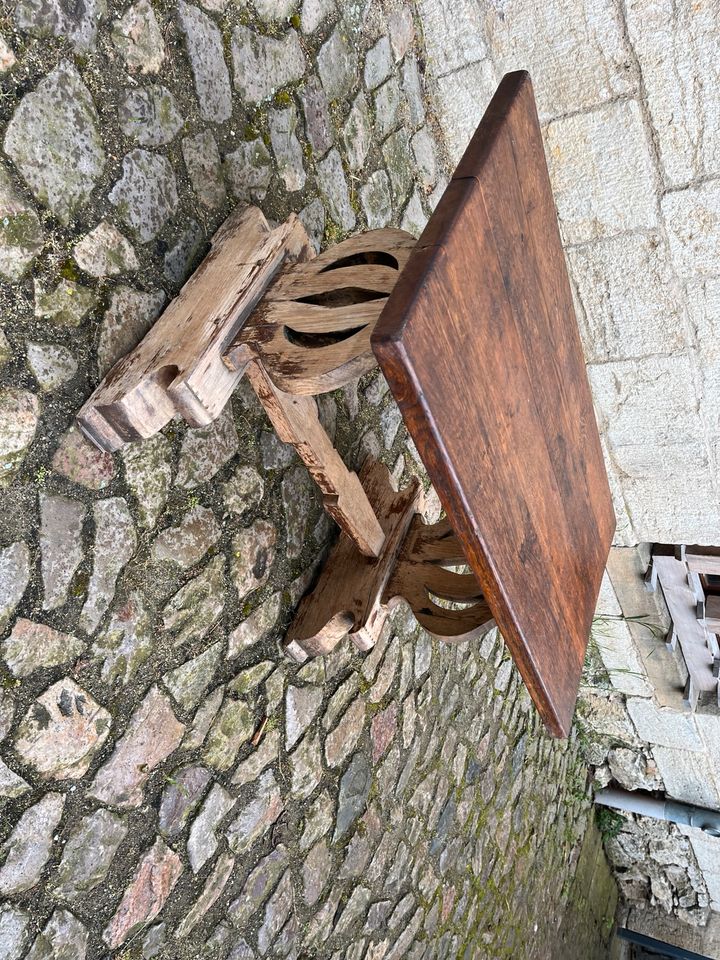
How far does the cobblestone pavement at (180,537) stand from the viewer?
3.90 ft

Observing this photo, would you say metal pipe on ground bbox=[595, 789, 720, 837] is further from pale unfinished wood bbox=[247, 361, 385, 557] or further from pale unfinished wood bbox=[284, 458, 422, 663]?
pale unfinished wood bbox=[247, 361, 385, 557]

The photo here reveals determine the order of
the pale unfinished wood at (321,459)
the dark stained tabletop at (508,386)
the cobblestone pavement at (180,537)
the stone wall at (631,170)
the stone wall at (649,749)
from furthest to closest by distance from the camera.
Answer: the stone wall at (649,749) < the stone wall at (631,170) < the pale unfinished wood at (321,459) < the cobblestone pavement at (180,537) < the dark stained tabletop at (508,386)

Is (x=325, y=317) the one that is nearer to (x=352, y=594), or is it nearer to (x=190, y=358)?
(x=190, y=358)

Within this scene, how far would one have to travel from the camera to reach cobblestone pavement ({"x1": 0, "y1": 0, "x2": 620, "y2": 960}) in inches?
46.8

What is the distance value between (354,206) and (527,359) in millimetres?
991

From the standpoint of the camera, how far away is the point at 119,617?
1.36 metres

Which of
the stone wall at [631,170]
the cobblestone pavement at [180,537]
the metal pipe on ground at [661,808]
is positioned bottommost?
the cobblestone pavement at [180,537]

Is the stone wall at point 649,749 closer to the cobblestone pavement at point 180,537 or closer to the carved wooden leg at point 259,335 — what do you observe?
the cobblestone pavement at point 180,537

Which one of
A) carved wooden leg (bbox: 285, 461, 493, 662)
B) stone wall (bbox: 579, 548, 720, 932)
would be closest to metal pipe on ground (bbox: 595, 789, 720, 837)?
stone wall (bbox: 579, 548, 720, 932)

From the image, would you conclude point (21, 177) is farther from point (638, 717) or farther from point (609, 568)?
point (638, 717)

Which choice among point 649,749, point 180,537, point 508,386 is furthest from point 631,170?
point 649,749

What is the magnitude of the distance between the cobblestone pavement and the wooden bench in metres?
0.13

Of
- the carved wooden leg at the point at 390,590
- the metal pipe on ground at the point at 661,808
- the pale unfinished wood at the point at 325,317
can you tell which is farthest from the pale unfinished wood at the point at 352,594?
the metal pipe on ground at the point at 661,808

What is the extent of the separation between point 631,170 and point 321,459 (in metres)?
1.49
